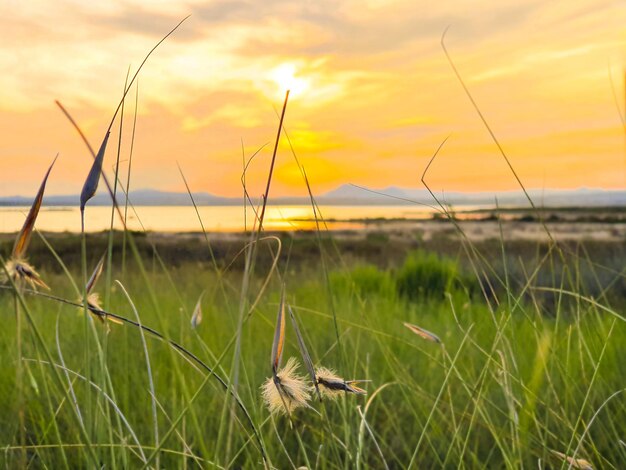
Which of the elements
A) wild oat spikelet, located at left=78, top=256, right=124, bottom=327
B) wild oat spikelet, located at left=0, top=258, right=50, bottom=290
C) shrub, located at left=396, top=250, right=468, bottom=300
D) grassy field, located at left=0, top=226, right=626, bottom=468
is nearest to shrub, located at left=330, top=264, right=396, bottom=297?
shrub, located at left=396, top=250, right=468, bottom=300

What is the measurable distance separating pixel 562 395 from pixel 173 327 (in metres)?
1.97

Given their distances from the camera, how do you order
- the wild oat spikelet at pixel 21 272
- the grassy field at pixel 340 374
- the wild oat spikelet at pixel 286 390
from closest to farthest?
the wild oat spikelet at pixel 286 390
the wild oat spikelet at pixel 21 272
the grassy field at pixel 340 374

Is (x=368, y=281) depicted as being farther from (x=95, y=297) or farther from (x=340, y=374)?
(x=95, y=297)

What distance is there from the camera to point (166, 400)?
228cm

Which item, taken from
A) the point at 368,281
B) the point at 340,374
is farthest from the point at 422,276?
the point at 340,374

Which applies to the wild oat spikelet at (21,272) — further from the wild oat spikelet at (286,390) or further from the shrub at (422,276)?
the shrub at (422,276)

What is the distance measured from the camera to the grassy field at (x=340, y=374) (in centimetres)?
105

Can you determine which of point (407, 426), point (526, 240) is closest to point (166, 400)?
point (407, 426)

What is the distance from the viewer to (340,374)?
3.66 ft

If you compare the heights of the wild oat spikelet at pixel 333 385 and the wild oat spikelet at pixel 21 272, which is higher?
the wild oat spikelet at pixel 21 272

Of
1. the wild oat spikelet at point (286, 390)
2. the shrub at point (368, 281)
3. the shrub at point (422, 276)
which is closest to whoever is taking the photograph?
the wild oat spikelet at point (286, 390)

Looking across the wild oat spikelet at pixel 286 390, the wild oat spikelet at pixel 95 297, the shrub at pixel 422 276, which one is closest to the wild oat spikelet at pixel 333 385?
the wild oat spikelet at pixel 286 390

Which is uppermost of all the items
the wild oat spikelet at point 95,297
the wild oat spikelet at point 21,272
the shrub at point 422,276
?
the wild oat spikelet at point 21,272

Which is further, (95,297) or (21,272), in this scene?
(95,297)
